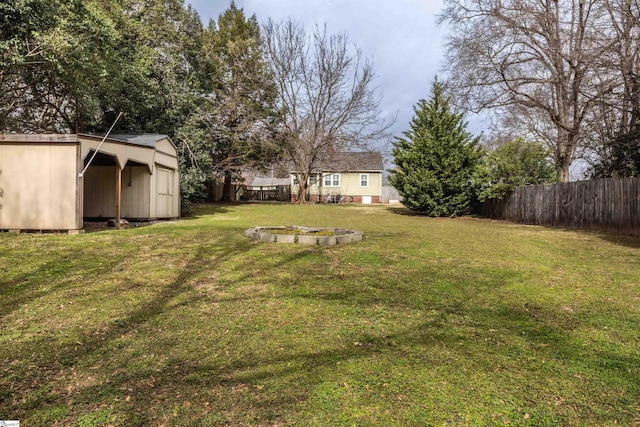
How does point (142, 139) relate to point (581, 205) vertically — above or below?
above

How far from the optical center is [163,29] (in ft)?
58.2

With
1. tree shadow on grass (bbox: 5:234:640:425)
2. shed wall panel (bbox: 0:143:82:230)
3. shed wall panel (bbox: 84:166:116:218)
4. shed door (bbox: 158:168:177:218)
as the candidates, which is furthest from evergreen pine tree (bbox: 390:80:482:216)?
shed wall panel (bbox: 0:143:82:230)

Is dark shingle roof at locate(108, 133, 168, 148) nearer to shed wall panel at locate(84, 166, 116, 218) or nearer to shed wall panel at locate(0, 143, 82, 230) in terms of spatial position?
shed wall panel at locate(84, 166, 116, 218)

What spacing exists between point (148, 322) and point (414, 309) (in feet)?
8.55

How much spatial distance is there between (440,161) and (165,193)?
40.7 ft

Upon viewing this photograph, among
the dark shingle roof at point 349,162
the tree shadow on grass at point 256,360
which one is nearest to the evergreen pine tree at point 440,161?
the dark shingle roof at point 349,162

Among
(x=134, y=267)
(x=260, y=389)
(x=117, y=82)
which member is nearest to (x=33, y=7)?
(x=117, y=82)

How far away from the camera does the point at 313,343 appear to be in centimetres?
286

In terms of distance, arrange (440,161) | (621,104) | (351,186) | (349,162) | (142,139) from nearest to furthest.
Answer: (621,104)
(142,139)
(440,161)
(349,162)
(351,186)

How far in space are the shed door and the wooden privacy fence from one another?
1463cm

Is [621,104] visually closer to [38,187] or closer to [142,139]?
[142,139]

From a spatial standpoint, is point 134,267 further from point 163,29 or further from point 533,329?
point 163,29

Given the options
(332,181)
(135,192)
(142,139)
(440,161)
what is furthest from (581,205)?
(332,181)

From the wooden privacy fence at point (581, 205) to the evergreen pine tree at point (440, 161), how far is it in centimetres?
203
